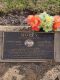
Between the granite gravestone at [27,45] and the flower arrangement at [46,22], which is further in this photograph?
the granite gravestone at [27,45]

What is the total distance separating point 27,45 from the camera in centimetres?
684

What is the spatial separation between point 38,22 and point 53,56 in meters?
0.73

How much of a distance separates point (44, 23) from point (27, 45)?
0.54 m

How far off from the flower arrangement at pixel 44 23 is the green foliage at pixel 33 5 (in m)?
0.76

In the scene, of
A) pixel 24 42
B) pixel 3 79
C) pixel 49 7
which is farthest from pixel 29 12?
pixel 3 79

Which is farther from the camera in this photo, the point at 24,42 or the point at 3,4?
the point at 3,4

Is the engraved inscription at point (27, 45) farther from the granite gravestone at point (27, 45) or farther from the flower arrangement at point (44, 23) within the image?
the flower arrangement at point (44, 23)

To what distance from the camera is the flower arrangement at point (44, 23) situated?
22.1 ft

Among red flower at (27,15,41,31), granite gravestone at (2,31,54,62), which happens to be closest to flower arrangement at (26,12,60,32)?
red flower at (27,15,41,31)

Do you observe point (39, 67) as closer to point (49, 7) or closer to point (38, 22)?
point (38, 22)

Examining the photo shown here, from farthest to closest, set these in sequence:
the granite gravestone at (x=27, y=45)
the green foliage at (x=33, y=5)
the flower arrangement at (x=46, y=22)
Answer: the green foliage at (x=33, y=5), the granite gravestone at (x=27, y=45), the flower arrangement at (x=46, y=22)

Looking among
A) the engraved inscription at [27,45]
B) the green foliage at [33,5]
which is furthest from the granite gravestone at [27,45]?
the green foliage at [33,5]

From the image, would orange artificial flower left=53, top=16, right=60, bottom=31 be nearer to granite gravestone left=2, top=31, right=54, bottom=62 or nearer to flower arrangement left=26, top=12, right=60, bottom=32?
flower arrangement left=26, top=12, right=60, bottom=32

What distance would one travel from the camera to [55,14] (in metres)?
7.54
